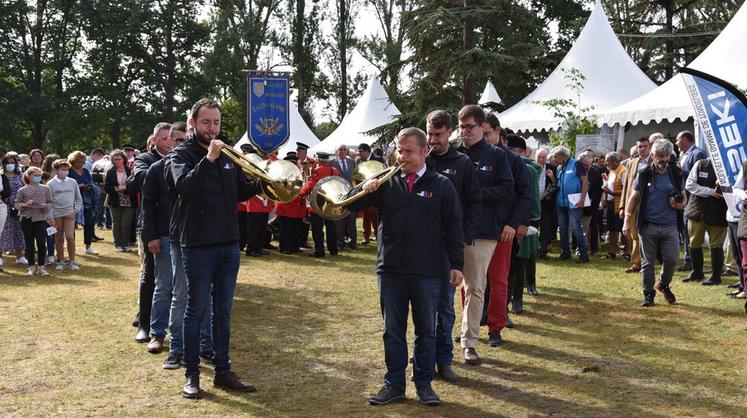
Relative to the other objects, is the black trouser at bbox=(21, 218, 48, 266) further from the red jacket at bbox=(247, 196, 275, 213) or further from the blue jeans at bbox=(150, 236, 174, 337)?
the blue jeans at bbox=(150, 236, 174, 337)

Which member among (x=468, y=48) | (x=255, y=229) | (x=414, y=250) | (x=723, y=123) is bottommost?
(x=255, y=229)

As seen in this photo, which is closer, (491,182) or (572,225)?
(491,182)

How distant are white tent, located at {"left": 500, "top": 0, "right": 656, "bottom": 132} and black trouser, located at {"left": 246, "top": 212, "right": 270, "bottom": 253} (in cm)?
810

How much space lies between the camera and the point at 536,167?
28.9 feet

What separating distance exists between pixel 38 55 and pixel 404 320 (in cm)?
4515

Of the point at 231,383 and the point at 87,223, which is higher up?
the point at 87,223

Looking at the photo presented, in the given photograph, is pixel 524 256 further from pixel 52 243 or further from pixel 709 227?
pixel 52 243

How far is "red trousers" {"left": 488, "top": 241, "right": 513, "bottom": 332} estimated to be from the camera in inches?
271

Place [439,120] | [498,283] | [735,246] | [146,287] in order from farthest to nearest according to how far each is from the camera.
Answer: [735,246] < [146,287] < [498,283] < [439,120]

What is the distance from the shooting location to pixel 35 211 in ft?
37.9

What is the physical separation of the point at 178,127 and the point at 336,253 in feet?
25.8

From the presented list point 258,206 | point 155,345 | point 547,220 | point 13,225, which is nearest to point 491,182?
point 155,345

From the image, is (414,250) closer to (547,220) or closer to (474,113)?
(474,113)

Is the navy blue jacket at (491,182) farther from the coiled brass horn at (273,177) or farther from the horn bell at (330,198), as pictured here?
the coiled brass horn at (273,177)
